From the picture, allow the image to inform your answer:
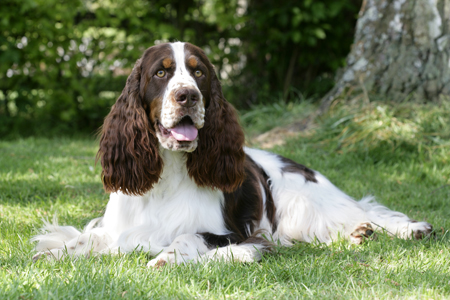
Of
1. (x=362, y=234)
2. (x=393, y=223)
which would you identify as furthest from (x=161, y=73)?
(x=393, y=223)

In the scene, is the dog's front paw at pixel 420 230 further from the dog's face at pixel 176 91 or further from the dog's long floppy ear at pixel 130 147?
the dog's long floppy ear at pixel 130 147

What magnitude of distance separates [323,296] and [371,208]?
164cm

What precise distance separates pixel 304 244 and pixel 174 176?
3.19ft

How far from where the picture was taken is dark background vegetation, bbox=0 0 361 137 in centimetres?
757

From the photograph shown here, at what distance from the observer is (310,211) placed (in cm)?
346

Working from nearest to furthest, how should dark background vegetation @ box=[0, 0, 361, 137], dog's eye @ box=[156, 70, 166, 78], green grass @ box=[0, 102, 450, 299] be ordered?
green grass @ box=[0, 102, 450, 299] < dog's eye @ box=[156, 70, 166, 78] < dark background vegetation @ box=[0, 0, 361, 137]

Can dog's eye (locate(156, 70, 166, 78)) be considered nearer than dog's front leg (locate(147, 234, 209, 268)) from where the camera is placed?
No

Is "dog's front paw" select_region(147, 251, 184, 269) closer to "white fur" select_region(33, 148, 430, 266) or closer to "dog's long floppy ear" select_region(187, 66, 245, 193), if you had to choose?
"white fur" select_region(33, 148, 430, 266)

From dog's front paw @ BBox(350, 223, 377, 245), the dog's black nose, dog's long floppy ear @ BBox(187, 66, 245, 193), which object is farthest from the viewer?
dog's front paw @ BBox(350, 223, 377, 245)

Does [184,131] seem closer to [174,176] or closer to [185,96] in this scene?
[185,96]

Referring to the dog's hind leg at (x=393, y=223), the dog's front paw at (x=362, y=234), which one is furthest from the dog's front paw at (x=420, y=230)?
the dog's front paw at (x=362, y=234)

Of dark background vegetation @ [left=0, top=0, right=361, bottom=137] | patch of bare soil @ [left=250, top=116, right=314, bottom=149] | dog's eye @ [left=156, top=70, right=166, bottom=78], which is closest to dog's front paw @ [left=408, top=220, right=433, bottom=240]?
dog's eye @ [left=156, top=70, right=166, bottom=78]

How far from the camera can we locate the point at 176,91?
8.62 feet

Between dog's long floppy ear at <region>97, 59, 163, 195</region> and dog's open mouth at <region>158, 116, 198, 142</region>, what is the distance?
7.4 inches
